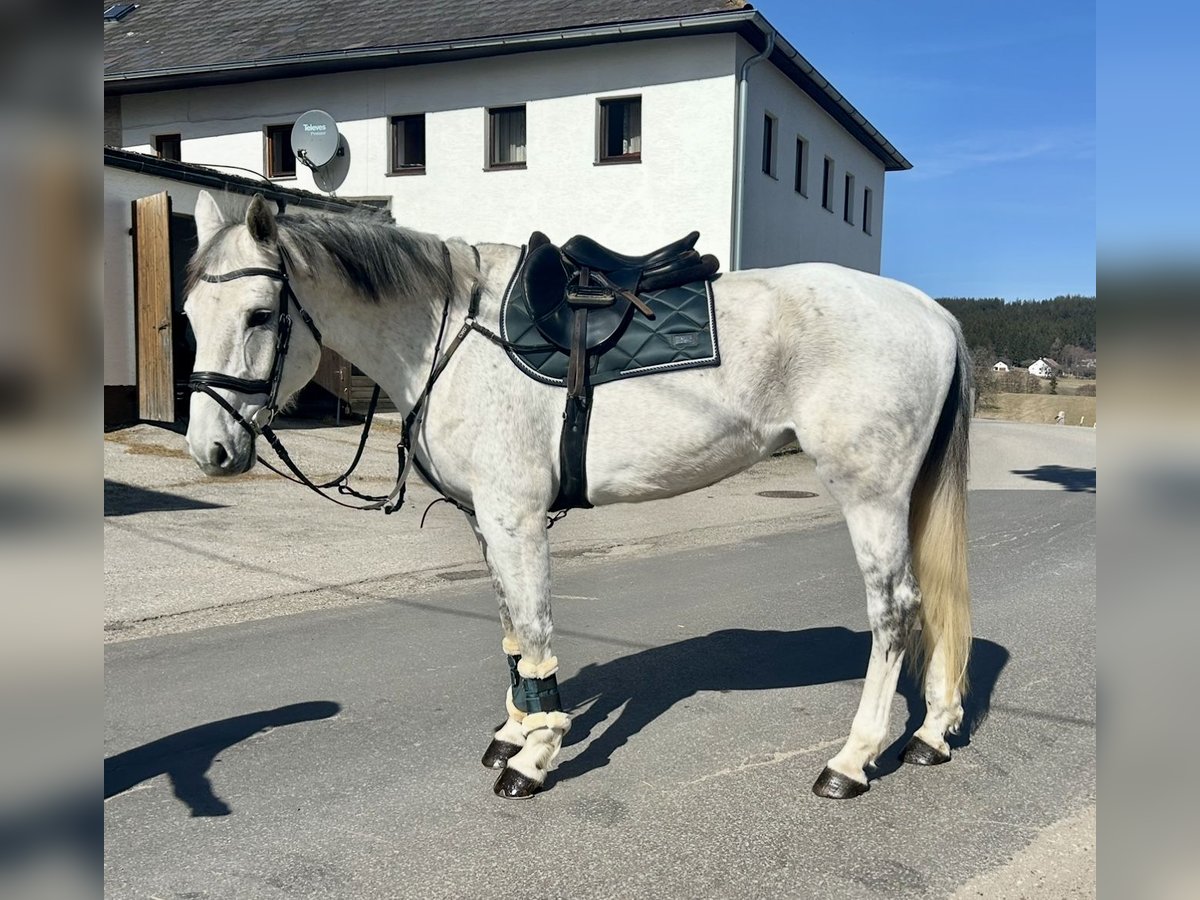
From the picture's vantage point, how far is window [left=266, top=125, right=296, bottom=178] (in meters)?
22.0

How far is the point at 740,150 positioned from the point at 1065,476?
27.2 feet

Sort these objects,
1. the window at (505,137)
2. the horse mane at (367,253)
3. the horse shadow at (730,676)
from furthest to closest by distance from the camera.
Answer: the window at (505,137), the horse shadow at (730,676), the horse mane at (367,253)

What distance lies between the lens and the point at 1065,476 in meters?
16.8

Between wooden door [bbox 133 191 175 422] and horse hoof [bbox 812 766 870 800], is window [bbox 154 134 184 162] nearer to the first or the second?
wooden door [bbox 133 191 175 422]

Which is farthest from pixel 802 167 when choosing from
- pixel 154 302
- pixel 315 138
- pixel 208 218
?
pixel 208 218

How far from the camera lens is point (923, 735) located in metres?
3.94

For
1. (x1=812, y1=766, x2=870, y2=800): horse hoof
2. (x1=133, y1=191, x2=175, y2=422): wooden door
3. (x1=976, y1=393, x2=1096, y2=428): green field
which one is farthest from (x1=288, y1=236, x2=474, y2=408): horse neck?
(x1=976, y1=393, x2=1096, y2=428): green field

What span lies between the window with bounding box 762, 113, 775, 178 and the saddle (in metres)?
17.2

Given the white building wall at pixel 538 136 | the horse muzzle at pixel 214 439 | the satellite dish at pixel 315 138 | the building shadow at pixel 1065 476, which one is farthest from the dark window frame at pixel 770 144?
the horse muzzle at pixel 214 439

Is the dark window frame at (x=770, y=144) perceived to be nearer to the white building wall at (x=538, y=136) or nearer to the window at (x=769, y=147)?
the window at (x=769, y=147)

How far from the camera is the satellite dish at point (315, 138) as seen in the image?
19.2 m

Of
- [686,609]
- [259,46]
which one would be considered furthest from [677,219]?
[686,609]

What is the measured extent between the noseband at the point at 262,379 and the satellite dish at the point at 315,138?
56.1 feet
